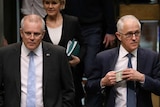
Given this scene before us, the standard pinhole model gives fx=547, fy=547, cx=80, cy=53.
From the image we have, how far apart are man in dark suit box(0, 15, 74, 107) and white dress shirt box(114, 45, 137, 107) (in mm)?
445

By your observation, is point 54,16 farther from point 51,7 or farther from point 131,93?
point 131,93

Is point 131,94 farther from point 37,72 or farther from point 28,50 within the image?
point 28,50

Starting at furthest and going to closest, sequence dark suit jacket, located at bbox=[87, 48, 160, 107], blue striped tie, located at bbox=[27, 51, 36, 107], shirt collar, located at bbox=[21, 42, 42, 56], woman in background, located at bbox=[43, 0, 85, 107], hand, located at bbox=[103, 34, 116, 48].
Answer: hand, located at bbox=[103, 34, 116, 48], woman in background, located at bbox=[43, 0, 85, 107], dark suit jacket, located at bbox=[87, 48, 160, 107], shirt collar, located at bbox=[21, 42, 42, 56], blue striped tie, located at bbox=[27, 51, 36, 107]

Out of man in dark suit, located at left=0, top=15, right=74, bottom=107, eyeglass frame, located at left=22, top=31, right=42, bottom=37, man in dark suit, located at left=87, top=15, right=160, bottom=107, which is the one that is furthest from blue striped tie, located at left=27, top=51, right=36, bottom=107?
man in dark suit, located at left=87, top=15, right=160, bottom=107

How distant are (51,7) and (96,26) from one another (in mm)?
770

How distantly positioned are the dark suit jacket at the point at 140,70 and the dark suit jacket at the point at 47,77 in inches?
12.2

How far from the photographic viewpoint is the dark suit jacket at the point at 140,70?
15.3ft

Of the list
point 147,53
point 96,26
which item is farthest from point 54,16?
point 147,53

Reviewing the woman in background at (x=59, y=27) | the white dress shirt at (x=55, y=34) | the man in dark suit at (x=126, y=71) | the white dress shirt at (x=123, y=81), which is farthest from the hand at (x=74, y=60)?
the white dress shirt at (x=123, y=81)

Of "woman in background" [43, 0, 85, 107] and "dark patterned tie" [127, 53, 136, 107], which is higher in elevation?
"woman in background" [43, 0, 85, 107]

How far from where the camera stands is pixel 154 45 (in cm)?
693

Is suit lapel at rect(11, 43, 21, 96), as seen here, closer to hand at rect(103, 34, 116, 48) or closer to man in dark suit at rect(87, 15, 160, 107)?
man in dark suit at rect(87, 15, 160, 107)

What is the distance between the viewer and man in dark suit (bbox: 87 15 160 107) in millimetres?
4578

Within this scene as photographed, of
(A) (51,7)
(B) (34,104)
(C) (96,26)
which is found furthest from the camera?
(C) (96,26)
